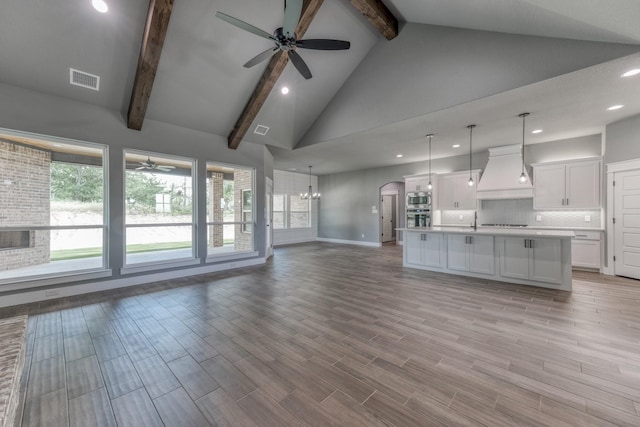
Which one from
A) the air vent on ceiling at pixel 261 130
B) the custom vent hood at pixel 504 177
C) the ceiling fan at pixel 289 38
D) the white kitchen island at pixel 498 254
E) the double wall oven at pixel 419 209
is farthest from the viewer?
the double wall oven at pixel 419 209

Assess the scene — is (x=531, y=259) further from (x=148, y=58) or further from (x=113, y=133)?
(x=113, y=133)

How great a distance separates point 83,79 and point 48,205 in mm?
2085

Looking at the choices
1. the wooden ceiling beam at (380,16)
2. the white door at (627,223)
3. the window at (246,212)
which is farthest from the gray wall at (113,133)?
the white door at (627,223)

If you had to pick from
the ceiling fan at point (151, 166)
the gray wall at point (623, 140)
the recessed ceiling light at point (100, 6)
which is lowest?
the ceiling fan at point (151, 166)

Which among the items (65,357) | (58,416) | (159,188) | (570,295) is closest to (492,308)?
(570,295)

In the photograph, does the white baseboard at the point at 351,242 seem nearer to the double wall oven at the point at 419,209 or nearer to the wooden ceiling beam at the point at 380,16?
the double wall oven at the point at 419,209

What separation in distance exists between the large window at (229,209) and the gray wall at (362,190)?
16.2ft

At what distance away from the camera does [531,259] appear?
4289 mm

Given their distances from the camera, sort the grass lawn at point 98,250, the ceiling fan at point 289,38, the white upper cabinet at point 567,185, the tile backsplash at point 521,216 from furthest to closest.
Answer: the tile backsplash at point 521,216
the white upper cabinet at point 567,185
the grass lawn at point 98,250
the ceiling fan at point 289,38

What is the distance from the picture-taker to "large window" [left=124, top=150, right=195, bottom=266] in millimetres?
4691

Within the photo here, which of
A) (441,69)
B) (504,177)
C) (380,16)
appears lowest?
(504,177)

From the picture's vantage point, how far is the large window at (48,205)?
3639mm

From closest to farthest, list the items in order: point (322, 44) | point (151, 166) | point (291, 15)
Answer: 1. point (291, 15)
2. point (322, 44)
3. point (151, 166)

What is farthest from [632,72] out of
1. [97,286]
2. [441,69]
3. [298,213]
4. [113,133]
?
[298,213]
